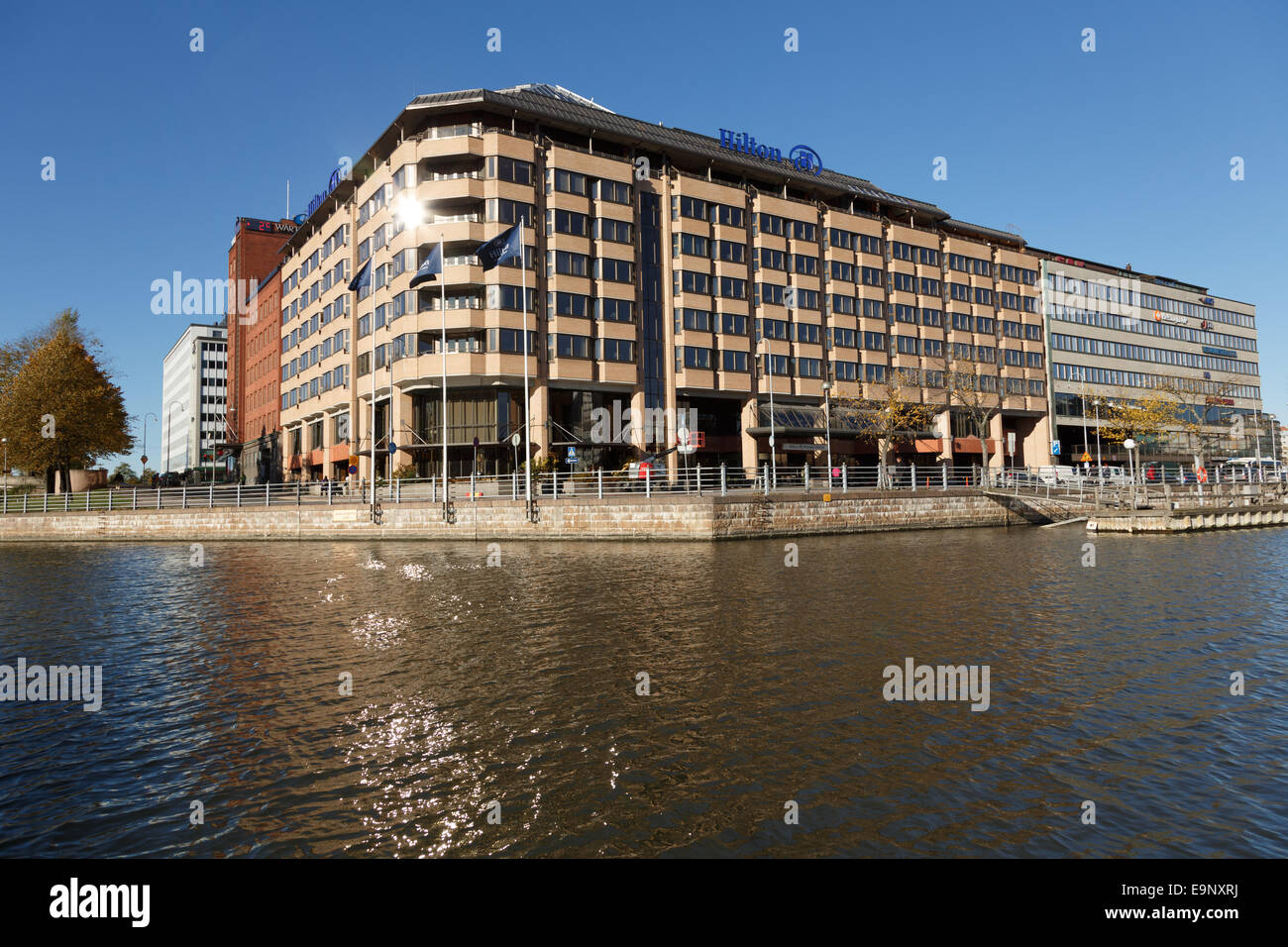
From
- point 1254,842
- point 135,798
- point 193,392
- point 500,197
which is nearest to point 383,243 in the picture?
point 500,197

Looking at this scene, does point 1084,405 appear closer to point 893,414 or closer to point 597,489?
point 893,414

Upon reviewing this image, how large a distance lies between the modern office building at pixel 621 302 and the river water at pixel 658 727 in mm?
27462

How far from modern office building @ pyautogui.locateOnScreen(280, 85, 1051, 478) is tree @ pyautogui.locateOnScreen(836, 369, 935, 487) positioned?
2.30 feet

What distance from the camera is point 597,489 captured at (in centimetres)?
3603

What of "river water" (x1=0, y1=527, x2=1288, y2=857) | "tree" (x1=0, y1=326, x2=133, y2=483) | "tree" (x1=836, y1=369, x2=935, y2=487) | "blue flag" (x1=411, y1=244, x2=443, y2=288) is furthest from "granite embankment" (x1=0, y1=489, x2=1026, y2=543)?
"tree" (x1=836, y1=369, x2=935, y2=487)

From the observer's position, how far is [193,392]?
145 meters

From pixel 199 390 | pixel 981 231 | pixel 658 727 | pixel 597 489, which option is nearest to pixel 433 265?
pixel 597 489

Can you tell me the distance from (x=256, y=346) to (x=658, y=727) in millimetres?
97441

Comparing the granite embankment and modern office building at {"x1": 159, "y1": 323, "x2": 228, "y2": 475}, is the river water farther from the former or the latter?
A: modern office building at {"x1": 159, "y1": 323, "x2": 228, "y2": 475}

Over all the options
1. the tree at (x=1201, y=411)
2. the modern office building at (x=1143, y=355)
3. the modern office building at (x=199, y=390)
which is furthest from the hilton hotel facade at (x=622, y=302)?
the modern office building at (x=199, y=390)

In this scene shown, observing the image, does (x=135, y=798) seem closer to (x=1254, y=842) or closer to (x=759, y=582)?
(x=1254, y=842)

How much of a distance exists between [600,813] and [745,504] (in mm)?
28499

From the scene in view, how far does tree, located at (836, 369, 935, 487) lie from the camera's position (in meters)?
58.9
